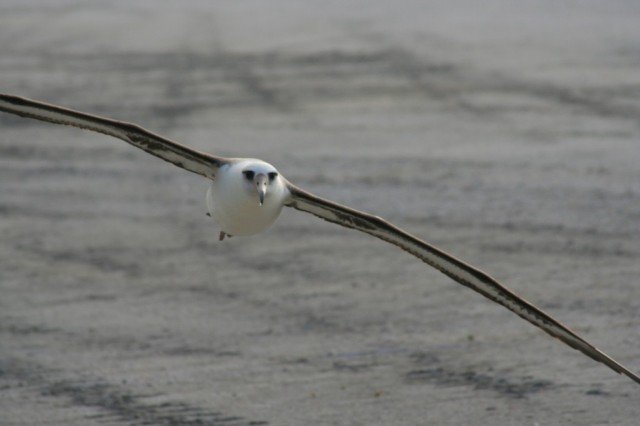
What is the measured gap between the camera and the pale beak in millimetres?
Answer: 9023

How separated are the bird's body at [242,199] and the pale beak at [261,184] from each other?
0.12 ft

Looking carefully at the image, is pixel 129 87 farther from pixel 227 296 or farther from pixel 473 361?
pixel 473 361

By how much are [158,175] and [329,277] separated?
17.6 ft

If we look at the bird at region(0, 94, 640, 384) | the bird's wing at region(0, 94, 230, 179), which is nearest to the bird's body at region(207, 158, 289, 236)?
the bird at region(0, 94, 640, 384)

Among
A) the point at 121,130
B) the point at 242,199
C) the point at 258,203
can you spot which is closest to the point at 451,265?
the point at 258,203

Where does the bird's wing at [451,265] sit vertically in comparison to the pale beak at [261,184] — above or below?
below

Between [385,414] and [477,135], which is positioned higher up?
[477,135]

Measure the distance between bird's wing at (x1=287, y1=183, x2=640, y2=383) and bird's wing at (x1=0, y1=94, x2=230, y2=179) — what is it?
659 mm

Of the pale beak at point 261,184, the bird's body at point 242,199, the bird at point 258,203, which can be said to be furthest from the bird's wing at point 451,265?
the pale beak at point 261,184

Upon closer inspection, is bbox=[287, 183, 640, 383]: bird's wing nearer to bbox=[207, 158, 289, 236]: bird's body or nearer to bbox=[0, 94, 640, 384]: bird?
bbox=[0, 94, 640, 384]: bird

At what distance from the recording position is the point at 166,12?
39125 mm

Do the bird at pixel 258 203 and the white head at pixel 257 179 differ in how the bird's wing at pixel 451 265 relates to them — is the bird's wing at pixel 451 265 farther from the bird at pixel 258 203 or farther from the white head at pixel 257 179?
the white head at pixel 257 179

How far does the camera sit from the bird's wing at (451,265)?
9.45 m

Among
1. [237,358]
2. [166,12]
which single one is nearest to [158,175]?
[237,358]
